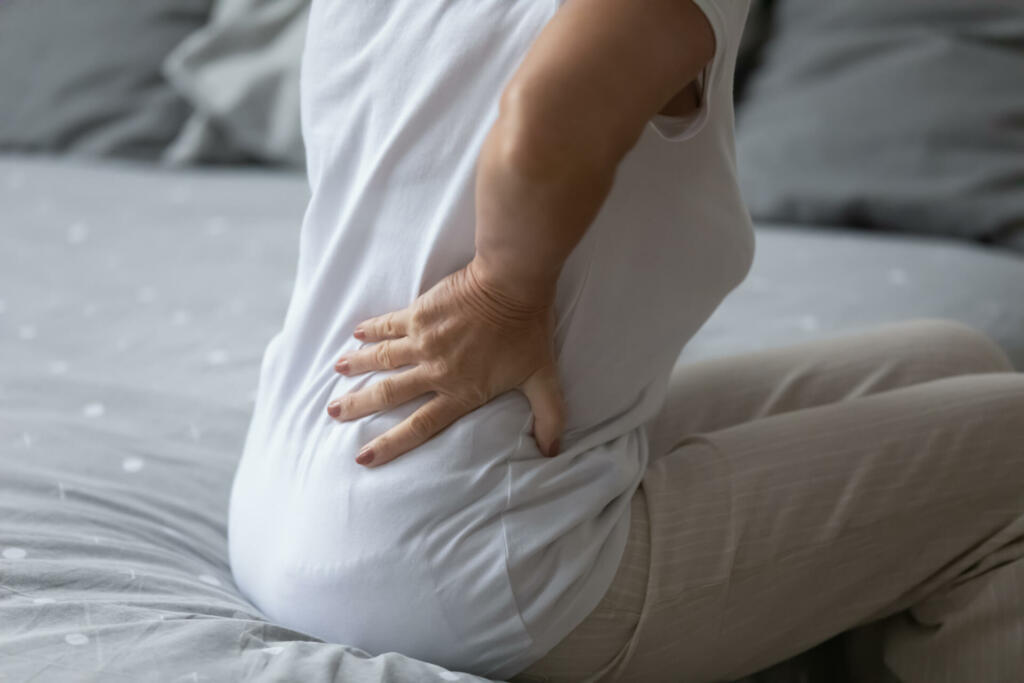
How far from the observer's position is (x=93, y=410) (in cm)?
100

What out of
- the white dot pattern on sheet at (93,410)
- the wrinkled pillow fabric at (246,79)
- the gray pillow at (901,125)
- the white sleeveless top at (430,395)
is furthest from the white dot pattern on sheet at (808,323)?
the wrinkled pillow fabric at (246,79)

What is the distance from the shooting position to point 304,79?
709 mm

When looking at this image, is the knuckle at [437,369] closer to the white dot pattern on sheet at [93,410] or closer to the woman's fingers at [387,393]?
the woman's fingers at [387,393]

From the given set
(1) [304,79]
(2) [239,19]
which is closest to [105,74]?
(2) [239,19]

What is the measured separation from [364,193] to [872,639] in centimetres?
52

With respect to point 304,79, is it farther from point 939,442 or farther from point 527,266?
point 939,442

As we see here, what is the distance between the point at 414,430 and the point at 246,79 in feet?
4.46

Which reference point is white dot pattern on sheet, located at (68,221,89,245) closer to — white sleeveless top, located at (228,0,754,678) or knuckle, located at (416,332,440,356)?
A: white sleeveless top, located at (228,0,754,678)

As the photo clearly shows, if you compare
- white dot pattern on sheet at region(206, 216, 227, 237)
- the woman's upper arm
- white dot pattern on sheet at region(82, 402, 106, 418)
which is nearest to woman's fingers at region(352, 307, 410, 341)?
the woman's upper arm

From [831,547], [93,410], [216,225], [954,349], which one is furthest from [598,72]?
[216,225]

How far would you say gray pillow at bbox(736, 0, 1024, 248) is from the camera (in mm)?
1440

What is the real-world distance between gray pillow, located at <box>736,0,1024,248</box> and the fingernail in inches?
41.1

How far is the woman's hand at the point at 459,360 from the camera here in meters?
0.62

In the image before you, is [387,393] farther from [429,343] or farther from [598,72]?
[598,72]
